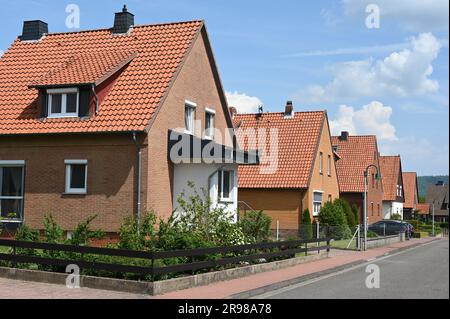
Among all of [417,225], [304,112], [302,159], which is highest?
[304,112]

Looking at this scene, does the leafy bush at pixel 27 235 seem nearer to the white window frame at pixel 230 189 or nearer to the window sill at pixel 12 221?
the window sill at pixel 12 221

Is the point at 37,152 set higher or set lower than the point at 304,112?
lower

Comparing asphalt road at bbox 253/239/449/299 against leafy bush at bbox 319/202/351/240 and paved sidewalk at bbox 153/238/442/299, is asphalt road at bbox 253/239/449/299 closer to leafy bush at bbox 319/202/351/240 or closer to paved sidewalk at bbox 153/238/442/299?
paved sidewalk at bbox 153/238/442/299

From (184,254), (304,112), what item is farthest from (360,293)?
(304,112)

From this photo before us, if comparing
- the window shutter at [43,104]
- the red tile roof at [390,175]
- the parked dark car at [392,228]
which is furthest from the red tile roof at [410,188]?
the window shutter at [43,104]

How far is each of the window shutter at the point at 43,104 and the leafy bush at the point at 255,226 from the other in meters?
7.87

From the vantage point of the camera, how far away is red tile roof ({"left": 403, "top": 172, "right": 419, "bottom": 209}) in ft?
275

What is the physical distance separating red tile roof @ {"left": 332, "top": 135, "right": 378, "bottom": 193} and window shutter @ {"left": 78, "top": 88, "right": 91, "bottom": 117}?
31867 mm

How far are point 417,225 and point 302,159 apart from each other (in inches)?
1175

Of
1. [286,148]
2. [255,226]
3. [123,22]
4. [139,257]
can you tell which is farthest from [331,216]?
[139,257]
